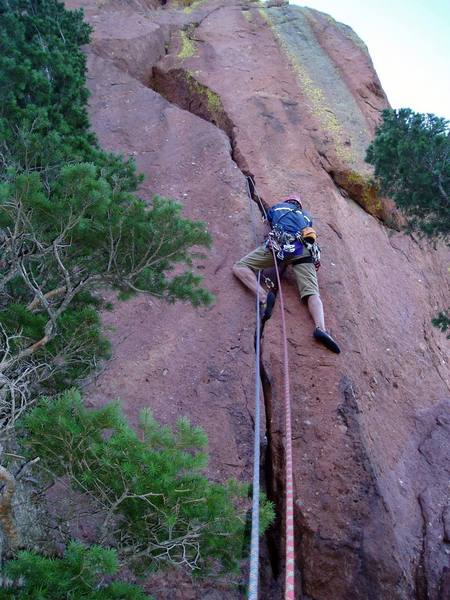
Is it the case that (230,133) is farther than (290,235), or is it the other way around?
(230,133)

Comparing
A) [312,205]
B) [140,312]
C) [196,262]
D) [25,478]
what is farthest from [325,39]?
[25,478]

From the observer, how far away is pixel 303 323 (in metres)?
7.47

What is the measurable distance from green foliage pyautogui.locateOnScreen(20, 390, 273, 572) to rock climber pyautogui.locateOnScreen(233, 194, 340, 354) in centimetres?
380

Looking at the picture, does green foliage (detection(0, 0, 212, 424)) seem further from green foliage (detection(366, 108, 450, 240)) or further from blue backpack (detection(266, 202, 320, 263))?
green foliage (detection(366, 108, 450, 240))

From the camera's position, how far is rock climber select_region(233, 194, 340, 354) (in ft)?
24.9

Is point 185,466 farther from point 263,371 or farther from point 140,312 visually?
point 140,312

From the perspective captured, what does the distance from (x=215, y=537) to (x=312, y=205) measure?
688 cm

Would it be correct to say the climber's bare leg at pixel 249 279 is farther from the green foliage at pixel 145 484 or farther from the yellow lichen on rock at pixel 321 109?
the yellow lichen on rock at pixel 321 109

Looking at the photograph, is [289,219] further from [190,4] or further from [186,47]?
[190,4]

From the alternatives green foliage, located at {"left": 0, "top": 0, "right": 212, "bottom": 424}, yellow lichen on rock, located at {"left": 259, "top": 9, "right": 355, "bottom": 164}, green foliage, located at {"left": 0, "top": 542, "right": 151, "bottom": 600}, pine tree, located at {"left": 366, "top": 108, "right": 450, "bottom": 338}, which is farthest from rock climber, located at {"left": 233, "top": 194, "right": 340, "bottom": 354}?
green foliage, located at {"left": 0, "top": 542, "right": 151, "bottom": 600}

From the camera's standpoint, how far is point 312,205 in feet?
32.0

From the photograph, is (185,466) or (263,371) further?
(263,371)

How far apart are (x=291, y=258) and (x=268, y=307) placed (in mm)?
826

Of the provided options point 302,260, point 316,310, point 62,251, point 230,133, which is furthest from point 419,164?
point 62,251
